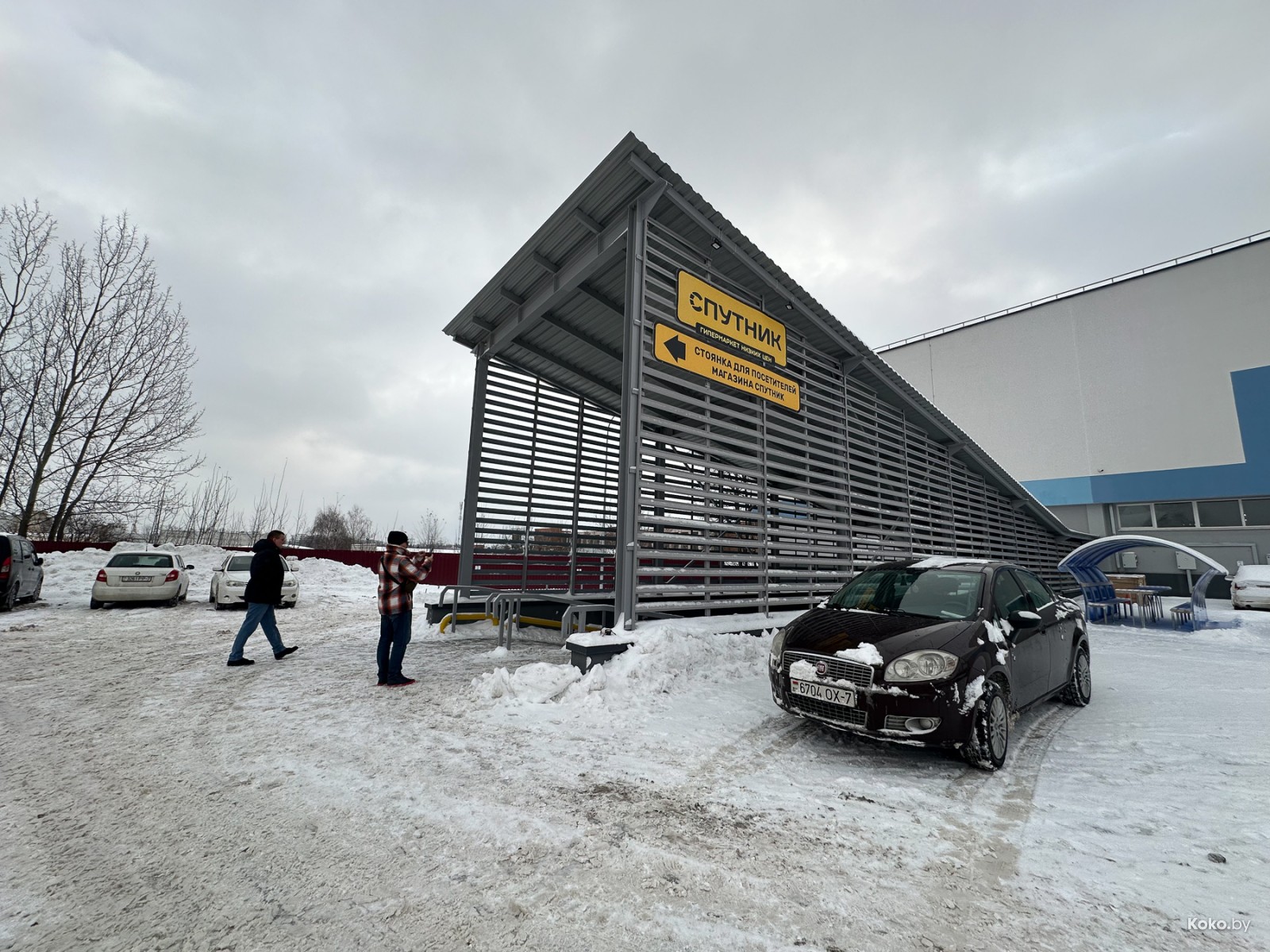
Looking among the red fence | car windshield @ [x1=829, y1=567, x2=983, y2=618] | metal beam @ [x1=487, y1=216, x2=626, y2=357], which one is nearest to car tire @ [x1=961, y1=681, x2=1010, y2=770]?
car windshield @ [x1=829, y1=567, x2=983, y2=618]

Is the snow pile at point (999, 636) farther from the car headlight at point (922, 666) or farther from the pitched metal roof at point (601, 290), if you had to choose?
the pitched metal roof at point (601, 290)

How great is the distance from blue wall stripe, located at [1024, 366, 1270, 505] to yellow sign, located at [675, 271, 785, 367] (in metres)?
20.9

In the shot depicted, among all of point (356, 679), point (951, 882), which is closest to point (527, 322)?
point (356, 679)

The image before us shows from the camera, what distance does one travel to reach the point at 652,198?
24.4ft

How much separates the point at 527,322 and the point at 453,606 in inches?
215

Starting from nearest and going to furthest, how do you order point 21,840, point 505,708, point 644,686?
point 21,840 < point 505,708 < point 644,686

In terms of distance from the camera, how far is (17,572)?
1162 centimetres

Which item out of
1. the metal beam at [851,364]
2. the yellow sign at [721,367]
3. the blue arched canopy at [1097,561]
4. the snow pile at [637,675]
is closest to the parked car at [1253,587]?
the blue arched canopy at [1097,561]

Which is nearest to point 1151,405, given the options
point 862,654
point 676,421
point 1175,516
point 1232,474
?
point 1232,474

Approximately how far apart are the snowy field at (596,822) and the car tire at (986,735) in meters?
0.12

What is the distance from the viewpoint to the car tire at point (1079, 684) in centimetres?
577

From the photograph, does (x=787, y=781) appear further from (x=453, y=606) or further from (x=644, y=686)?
(x=453, y=606)

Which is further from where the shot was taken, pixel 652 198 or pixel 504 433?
pixel 504 433

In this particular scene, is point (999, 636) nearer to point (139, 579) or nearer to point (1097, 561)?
point (1097, 561)
